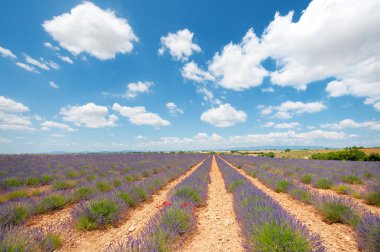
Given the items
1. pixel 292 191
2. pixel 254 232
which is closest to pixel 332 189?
pixel 292 191

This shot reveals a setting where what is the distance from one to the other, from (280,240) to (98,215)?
351cm

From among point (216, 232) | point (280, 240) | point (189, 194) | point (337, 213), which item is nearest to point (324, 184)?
point (337, 213)

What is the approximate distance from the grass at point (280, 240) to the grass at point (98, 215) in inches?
122

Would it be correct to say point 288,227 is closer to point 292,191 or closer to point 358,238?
point 358,238

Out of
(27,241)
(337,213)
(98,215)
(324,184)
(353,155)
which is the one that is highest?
(353,155)

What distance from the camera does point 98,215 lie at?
3918mm

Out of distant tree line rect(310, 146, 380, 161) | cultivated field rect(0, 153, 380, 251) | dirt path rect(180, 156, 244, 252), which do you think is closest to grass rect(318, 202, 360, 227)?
cultivated field rect(0, 153, 380, 251)

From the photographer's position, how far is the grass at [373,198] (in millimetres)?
5437

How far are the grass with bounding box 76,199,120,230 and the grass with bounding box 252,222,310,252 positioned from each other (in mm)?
3103

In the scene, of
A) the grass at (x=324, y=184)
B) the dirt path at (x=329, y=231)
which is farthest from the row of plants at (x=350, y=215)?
the grass at (x=324, y=184)

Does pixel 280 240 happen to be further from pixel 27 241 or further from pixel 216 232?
pixel 27 241

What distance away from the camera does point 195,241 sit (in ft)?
10.9

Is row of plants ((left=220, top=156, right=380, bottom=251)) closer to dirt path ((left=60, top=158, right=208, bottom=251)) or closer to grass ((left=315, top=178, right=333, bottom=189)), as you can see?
grass ((left=315, top=178, right=333, bottom=189))

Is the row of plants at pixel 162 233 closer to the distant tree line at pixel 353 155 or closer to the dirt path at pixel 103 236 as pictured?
the dirt path at pixel 103 236
